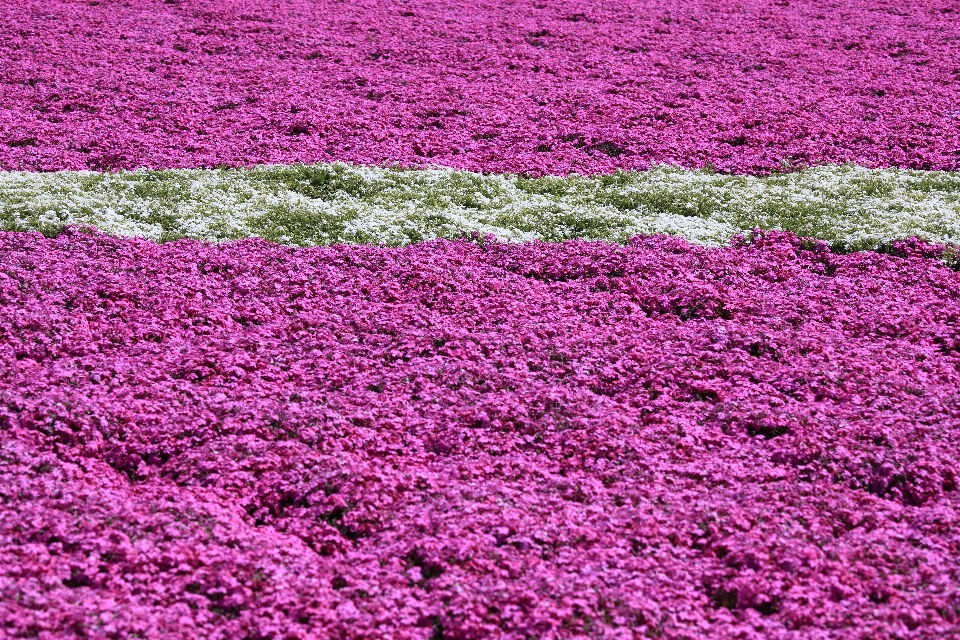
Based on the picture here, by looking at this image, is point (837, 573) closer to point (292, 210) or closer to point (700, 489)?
point (700, 489)

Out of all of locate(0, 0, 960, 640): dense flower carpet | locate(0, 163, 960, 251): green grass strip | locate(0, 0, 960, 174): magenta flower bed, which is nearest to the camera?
locate(0, 0, 960, 640): dense flower carpet

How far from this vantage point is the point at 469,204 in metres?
17.8

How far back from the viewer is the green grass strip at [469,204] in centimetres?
1625

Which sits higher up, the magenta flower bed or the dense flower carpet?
the magenta flower bed

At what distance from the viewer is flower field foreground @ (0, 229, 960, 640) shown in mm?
7988

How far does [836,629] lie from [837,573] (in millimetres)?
709

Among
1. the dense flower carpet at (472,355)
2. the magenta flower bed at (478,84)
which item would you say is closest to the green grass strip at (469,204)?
the dense flower carpet at (472,355)

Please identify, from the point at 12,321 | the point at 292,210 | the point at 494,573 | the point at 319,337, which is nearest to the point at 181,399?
the point at 319,337

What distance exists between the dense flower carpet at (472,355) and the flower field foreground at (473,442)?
0.04 meters

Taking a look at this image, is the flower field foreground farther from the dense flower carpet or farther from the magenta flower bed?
the magenta flower bed

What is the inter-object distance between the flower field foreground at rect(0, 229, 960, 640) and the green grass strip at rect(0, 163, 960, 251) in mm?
990

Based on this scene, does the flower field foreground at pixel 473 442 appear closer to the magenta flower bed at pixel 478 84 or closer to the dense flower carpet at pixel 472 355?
the dense flower carpet at pixel 472 355

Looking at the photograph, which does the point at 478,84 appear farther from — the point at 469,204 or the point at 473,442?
the point at 473,442

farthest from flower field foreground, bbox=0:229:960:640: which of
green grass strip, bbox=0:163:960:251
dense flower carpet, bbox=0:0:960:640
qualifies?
green grass strip, bbox=0:163:960:251
